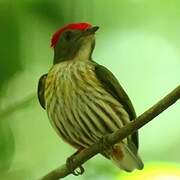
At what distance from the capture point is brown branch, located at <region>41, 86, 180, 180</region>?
0.91 metres

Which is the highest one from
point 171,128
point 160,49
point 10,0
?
point 10,0

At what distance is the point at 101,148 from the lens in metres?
1.05

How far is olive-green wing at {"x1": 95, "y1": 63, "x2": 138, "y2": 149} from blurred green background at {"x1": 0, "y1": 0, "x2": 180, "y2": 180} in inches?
0.7

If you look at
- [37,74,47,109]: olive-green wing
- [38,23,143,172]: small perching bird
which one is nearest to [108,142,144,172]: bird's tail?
[38,23,143,172]: small perching bird

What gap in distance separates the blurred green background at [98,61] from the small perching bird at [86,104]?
0.08 ft

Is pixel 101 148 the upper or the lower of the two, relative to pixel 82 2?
lower

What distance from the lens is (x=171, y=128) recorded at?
1083 millimetres

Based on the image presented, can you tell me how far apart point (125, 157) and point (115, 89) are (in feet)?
0.38

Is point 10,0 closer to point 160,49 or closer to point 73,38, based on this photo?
point 73,38

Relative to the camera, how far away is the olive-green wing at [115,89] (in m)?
1.06

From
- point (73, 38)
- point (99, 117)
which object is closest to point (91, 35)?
point (73, 38)

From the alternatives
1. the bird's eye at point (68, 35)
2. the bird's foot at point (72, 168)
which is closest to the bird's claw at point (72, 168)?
the bird's foot at point (72, 168)

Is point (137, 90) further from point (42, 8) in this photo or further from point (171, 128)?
point (42, 8)

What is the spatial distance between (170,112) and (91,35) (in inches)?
7.6
